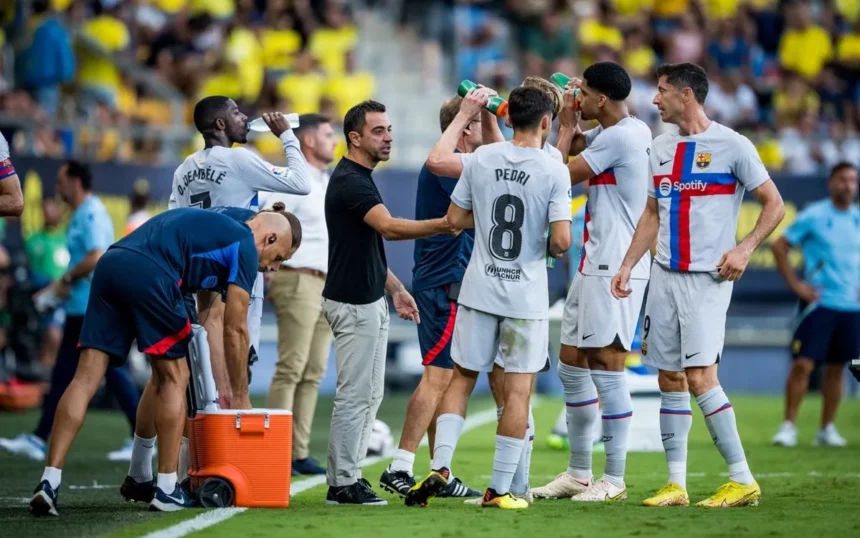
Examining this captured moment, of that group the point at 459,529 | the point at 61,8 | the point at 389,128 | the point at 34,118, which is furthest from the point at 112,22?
the point at 459,529

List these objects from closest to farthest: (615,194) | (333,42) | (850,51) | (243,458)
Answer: (243,458) → (615,194) → (333,42) → (850,51)

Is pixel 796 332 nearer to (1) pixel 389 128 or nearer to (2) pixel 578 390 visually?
(2) pixel 578 390

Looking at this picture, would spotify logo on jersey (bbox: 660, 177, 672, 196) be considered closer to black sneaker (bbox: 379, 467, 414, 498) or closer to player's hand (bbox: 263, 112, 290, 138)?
black sneaker (bbox: 379, 467, 414, 498)

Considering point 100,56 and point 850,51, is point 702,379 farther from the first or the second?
point 850,51

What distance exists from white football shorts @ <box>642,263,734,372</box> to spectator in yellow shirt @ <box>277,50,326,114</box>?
1304 cm

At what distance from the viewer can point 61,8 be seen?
2083cm

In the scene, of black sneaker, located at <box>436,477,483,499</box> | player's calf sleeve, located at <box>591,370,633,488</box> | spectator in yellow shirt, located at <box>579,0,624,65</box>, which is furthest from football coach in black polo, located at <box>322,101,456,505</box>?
spectator in yellow shirt, located at <box>579,0,624,65</box>

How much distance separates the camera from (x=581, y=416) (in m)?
8.60

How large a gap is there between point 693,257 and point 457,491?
2.08 meters

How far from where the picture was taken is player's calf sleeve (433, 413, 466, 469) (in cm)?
783

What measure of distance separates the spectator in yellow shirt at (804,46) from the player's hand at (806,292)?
10565 mm

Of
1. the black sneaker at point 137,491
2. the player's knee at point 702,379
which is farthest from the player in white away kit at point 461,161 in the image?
the black sneaker at point 137,491

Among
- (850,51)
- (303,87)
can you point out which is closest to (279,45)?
(303,87)

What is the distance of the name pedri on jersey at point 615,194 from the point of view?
8391mm
